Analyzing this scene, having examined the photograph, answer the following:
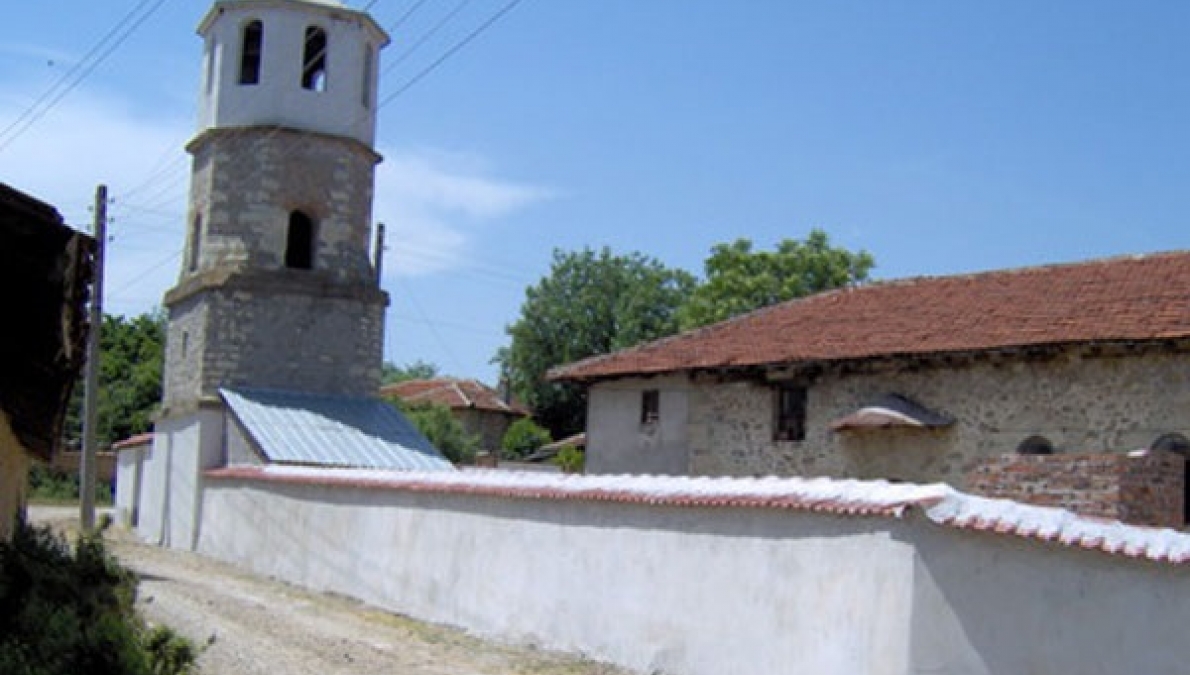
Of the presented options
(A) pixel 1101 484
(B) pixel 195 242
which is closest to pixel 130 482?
(B) pixel 195 242

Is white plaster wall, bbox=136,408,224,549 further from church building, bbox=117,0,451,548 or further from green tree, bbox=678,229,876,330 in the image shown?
green tree, bbox=678,229,876,330

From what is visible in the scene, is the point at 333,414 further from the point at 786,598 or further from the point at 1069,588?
the point at 1069,588

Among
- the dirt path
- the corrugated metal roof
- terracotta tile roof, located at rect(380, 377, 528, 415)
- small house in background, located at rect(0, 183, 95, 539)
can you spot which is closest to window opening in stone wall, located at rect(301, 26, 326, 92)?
the corrugated metal roof

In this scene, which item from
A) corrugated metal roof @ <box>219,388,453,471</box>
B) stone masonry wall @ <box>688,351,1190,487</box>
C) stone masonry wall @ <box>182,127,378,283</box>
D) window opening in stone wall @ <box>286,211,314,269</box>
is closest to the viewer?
stone masonry wall @ <box>688,351,1190,487</box>

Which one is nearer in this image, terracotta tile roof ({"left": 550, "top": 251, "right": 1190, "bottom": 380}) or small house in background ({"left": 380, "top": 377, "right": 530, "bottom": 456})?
terracotta tile roof ({"left": 550, "top": 251, "right": 1190, "bottom": 380})

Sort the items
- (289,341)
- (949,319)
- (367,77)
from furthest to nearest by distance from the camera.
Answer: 1. (367,77)
2. (289,341)
3. (949,319)

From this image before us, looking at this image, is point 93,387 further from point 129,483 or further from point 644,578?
point 644,578

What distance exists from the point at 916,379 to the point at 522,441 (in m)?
34.7

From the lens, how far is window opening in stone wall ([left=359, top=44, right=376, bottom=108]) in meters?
29.0

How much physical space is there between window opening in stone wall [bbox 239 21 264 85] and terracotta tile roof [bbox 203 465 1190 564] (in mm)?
14129

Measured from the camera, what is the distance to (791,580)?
11.4 metres

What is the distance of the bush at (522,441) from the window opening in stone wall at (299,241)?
2550 centimetres

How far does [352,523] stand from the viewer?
19.2 m

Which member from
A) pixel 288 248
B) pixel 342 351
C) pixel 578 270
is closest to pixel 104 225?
pixel 288 248
